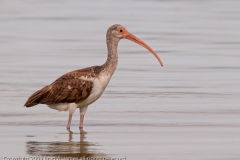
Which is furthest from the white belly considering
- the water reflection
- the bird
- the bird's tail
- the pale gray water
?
the water reflection

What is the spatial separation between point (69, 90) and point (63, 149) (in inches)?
102

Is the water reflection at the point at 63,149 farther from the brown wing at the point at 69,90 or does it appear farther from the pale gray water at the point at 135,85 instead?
the brown wing at the point at 69,90

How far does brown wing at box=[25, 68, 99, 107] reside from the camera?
1505 centimetres

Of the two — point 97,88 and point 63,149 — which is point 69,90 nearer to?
point 97,88

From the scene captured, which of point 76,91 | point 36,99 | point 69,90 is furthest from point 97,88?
point 36,99

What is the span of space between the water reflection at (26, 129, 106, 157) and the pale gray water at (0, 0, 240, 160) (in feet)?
0.05

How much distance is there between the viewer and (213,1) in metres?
47.7

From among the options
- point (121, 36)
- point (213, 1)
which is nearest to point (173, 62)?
point (121, 36)

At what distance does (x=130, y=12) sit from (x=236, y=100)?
76.2ft

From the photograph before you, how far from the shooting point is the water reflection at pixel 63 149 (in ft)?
40.7

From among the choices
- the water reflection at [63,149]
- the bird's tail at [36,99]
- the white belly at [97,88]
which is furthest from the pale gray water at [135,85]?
the white belly at [97,88]

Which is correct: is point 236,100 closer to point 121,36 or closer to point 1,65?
point 121,36

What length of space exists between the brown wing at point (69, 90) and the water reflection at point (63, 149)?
153 centimetres

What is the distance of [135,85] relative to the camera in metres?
19.6
